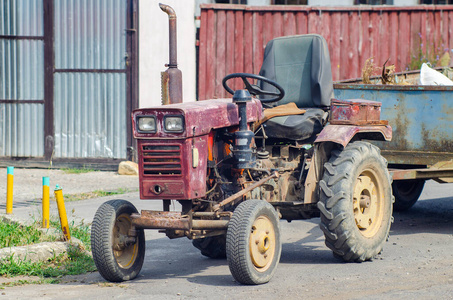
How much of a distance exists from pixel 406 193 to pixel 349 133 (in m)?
3.07

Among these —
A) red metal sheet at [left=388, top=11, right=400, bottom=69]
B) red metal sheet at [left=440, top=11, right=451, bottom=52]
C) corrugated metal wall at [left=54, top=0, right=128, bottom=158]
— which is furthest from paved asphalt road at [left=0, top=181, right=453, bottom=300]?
red metal sheet at [left=440, top=11, right=451, bottom=52]

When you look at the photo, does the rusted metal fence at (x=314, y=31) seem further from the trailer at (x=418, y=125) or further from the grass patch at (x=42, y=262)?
the grass patch at (x=42, y=262)

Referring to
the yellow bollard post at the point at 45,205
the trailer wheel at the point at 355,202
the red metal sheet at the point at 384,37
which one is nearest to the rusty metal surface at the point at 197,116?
the trailer wheel at the point at 355,202

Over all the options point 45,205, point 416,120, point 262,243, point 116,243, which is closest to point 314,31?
point 416,120

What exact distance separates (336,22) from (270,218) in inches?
356

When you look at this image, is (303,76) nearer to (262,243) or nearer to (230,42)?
(262,243)

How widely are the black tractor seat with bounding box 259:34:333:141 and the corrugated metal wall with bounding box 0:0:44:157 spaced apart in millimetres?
7617

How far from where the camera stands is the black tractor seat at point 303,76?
6.66 metres

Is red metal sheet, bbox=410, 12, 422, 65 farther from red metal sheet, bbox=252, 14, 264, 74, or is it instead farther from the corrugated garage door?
the corrugated garage door

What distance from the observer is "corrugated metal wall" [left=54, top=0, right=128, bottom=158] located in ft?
45.0

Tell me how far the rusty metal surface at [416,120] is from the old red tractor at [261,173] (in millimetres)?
945

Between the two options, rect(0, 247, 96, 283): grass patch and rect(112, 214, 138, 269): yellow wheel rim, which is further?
rect(0, 247, 96, 283): grass patch

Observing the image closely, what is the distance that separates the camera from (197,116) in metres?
5.59

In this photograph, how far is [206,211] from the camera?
19.5ft
